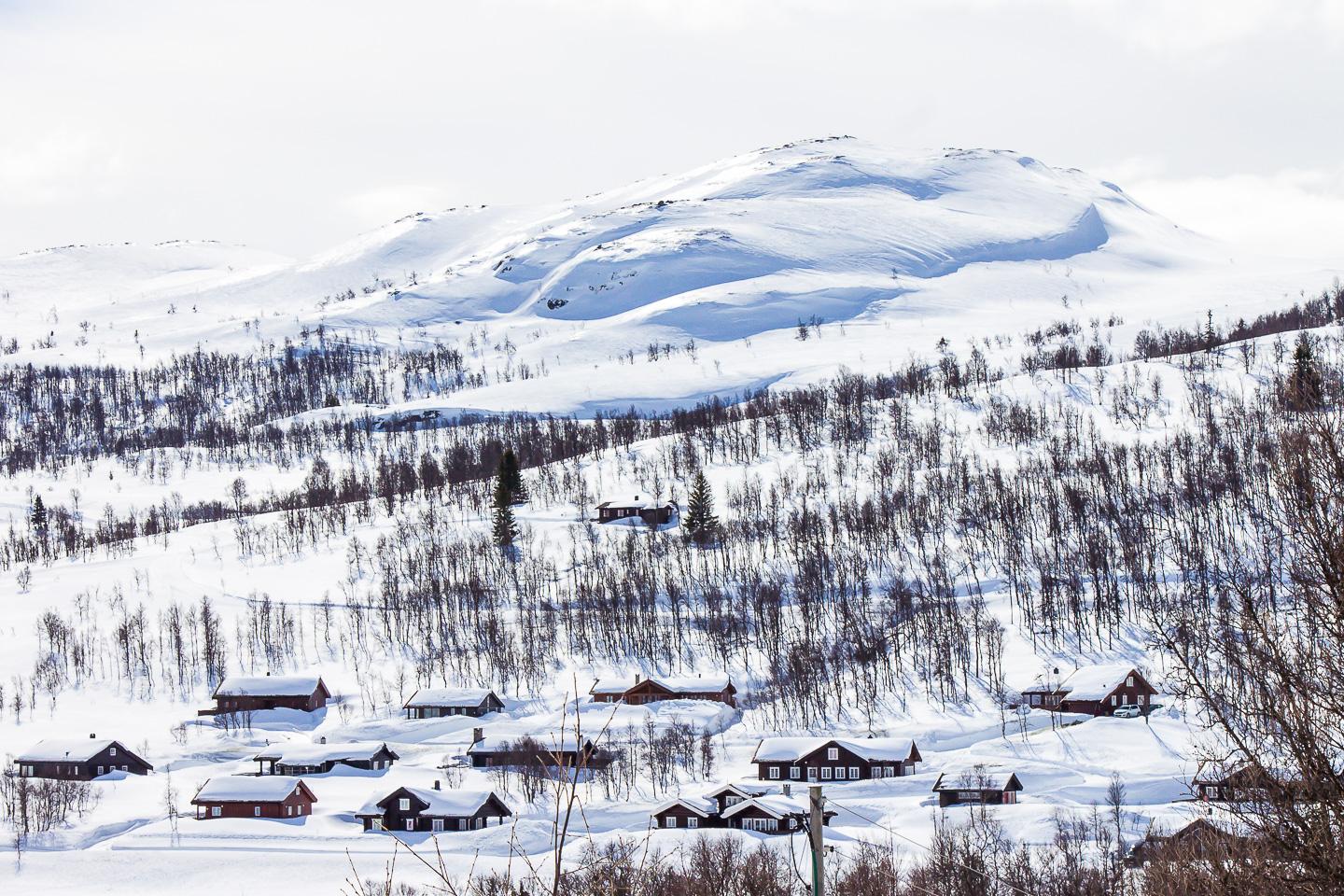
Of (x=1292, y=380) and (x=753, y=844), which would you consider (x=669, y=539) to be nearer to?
(x=753, y=844)

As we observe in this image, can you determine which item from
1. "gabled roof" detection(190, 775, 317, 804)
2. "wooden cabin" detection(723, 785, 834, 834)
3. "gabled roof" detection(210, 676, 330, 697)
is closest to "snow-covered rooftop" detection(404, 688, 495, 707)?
"gabled roof" detection(210, 676, 330, 697)

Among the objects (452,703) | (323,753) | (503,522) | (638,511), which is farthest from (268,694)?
(638,511)

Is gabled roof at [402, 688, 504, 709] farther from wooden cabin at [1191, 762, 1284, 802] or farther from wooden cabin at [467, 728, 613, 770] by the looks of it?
wooden cabin at [1191, 762, 1284, 802]

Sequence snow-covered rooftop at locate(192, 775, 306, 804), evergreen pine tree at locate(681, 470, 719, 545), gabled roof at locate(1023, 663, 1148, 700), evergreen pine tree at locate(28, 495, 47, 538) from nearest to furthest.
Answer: snow-covered rooftop at locate(192, 775, 306, 804), gabled roof at locate(1023, 663, 1148, 700), evergreen pine tree at locate(681, 470, 719, 545), evergreen pine tree at locate(28, 495, 47, 538)

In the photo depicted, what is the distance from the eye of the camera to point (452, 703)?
8625 centimetres

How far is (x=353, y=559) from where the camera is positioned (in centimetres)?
12788

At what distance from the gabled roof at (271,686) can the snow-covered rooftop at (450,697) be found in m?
8.98

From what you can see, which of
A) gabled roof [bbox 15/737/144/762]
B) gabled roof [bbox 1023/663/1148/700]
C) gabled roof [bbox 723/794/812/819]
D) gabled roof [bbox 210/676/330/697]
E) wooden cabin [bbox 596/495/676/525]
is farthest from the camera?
wooden cabin [bbox 596/495/676/525]

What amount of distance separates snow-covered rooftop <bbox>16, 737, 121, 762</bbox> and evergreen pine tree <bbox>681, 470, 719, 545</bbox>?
203ft

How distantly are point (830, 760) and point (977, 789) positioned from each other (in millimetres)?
11135

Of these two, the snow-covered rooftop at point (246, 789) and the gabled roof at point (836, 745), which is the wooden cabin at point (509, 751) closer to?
the gabled roof at point (836, 745)

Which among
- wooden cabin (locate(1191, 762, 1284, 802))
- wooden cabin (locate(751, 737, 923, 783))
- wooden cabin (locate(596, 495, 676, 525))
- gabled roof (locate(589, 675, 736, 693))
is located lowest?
wooden cabin (locate(751, 737, 923, 783))

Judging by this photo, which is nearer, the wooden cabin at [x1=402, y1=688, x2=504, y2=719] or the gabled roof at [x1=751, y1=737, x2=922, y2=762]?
the gabled roof at [x1=751, y1=737, x2=922, y2=762]

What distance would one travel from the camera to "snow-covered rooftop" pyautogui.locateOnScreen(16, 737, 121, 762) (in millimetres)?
74312
